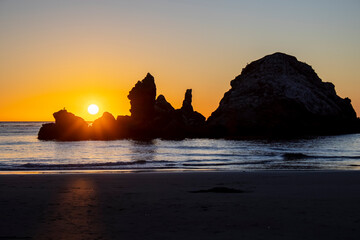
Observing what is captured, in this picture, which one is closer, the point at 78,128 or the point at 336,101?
the point at 78,128

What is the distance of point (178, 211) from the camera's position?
9461mm

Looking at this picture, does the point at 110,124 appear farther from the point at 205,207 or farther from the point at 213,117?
the point at 205,207

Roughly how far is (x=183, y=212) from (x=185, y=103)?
86.7 meters

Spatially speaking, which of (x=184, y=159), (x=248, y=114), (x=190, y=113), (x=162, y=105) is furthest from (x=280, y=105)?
(x=184, y=159)

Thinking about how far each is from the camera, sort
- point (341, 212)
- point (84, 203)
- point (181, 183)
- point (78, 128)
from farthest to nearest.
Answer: point (78, 128)
point (181, 183)
point (84, 203)
point (341, 212)

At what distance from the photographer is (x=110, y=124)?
3123 inches

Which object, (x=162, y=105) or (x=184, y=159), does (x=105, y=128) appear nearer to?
(x=162, y=105)

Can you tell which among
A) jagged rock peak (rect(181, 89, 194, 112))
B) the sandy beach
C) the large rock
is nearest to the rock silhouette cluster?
the large rock

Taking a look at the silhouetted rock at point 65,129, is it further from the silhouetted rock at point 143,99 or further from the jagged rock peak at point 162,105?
the jagged rock peak at point 162,105

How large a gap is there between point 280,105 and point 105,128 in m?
37.6

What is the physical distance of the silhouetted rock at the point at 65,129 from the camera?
7200 centimetres

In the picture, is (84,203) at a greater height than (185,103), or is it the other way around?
(185,103)

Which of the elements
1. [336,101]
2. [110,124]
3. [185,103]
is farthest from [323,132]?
[110,124]

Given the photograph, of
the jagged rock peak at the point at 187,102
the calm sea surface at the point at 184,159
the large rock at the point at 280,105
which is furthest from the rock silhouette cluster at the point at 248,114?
the calm sea surface at the point at 184,159
